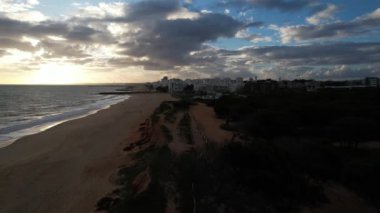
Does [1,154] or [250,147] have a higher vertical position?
[250,147]

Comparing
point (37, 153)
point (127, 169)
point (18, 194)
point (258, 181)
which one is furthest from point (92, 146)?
point (258, 181)

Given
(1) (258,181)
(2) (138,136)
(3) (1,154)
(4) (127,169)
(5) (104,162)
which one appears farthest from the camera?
(2) (138,136)

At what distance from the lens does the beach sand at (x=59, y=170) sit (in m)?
9.96

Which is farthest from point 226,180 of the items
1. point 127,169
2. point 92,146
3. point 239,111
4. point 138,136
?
point 239,111

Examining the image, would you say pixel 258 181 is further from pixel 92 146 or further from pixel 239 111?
pixel 239 111

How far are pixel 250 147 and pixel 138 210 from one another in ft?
15.1

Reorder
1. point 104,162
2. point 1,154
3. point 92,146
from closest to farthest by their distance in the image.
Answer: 1. point 104,162
2. point 1,154
3. point 92,146

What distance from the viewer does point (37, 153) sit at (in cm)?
1678

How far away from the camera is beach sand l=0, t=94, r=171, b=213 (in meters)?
9.96

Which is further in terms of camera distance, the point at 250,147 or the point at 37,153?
the point at 37,153

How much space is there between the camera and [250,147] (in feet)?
36.4

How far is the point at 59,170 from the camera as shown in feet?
43.9

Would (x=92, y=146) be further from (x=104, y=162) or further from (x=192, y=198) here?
(x=192, y=198)

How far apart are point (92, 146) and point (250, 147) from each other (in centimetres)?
1016
